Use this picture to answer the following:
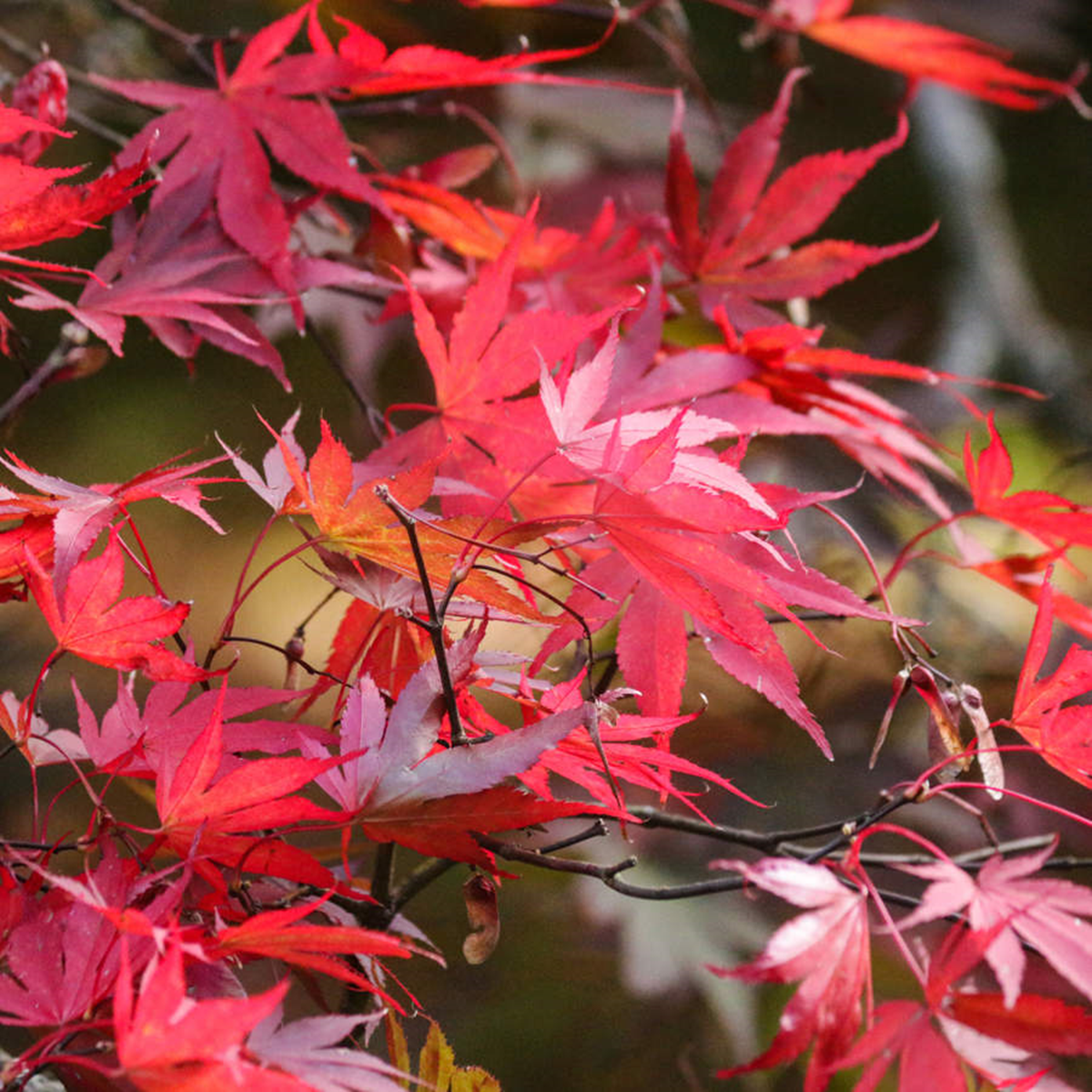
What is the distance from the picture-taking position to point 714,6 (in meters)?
1.68

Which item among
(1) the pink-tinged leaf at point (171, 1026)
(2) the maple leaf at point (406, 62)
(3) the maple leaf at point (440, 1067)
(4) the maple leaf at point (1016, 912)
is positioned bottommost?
(3) the maple leaf at point (440, 1067)

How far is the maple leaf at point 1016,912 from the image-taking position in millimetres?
267

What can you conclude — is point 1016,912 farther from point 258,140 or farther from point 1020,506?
point 258,140

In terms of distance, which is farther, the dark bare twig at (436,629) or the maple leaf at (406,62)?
the maple leaf at (406,62)

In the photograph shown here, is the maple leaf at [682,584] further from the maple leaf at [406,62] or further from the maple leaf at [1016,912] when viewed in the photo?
the maple leaf at [406,62]

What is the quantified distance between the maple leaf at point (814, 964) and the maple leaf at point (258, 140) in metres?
0.33

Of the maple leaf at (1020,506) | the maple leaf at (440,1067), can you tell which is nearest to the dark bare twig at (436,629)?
the maple leaf at (440,1067)

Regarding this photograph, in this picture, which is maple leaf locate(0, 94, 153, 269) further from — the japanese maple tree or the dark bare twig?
the dark bare twig

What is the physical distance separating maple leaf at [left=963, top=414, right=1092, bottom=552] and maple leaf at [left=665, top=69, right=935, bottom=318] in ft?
0.39

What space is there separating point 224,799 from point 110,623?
7 cm

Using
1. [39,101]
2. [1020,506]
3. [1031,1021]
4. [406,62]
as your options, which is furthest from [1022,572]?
[39,101]

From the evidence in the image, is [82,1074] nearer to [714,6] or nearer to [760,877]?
[760,877]

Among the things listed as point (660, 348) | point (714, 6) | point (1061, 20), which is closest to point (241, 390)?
point (660, 348)

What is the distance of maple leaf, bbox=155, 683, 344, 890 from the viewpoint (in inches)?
11.3
